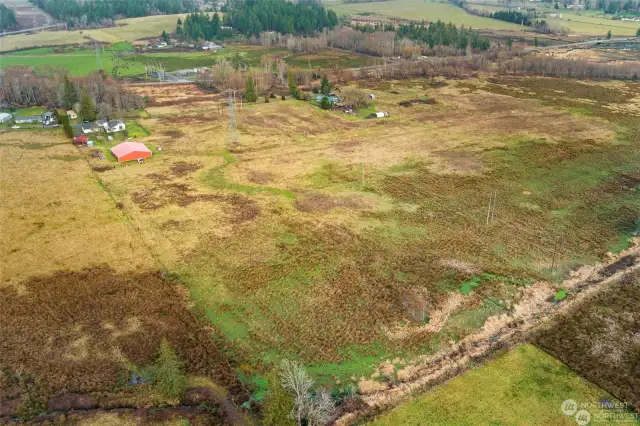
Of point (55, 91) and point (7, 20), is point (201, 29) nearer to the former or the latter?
point (7, 20)

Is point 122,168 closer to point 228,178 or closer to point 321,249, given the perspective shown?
point 228,178

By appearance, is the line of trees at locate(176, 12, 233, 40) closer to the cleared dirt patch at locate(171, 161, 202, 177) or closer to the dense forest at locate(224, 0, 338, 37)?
the dense forest at locate(224, 0, 338, 37)

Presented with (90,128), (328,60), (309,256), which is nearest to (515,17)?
(328,60)

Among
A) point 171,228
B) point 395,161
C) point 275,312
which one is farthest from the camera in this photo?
point 395,161

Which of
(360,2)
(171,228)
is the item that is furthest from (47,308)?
(360,2)

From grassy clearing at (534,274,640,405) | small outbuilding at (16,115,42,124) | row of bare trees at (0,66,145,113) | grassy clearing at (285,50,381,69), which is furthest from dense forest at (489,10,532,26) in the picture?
grassy clearing at (534,274,640,405)

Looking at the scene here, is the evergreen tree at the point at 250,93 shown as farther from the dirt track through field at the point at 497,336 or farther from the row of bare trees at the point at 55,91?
the dirt track through field at the point at 497,336
